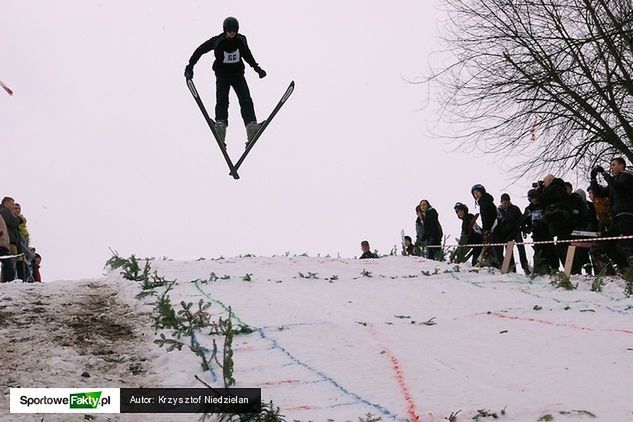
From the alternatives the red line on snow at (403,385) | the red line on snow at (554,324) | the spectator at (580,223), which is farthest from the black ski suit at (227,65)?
the red line on snow at (403,385)

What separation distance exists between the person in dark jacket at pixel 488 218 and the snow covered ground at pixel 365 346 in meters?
2.27

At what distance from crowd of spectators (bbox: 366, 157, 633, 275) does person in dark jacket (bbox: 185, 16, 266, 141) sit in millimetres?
3745

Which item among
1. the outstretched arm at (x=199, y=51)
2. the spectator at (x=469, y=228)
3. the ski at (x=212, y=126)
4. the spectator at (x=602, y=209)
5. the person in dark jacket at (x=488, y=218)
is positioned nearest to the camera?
the spectator at (x=602, y=209)

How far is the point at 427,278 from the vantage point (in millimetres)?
8617

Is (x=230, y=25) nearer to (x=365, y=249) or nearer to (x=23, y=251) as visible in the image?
(x=23, y=251)

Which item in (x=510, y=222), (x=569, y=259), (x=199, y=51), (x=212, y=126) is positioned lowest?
(x=569, y=259)

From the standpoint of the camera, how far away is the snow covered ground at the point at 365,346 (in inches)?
155

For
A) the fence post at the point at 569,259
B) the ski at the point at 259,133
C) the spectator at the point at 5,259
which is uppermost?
the ski at the point at 259,133

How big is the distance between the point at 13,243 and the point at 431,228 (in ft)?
22.5

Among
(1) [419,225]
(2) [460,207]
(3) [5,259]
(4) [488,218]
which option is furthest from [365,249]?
(3) [5,259]

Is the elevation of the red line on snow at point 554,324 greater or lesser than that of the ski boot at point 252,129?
lesser

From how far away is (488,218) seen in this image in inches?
410

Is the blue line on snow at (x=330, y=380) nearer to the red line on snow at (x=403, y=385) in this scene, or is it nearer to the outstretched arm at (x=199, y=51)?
the red line on snow at (x=403, y=385)

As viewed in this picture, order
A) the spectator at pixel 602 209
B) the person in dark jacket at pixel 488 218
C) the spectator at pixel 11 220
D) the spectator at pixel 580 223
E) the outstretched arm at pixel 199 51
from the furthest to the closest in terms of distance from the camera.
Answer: the person in dark jacket at pixel 488 218 → the spectator at pixel 11 220 → the outstretched arm at pixel 199 51 → the spectator at pixel 580 223 → the spectator at pixel 602 209
